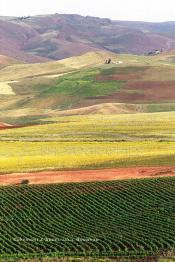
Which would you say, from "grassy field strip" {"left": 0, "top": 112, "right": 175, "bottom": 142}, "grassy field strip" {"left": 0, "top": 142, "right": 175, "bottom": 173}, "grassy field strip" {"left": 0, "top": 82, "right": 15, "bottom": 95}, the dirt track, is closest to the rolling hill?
"grassy field strip" {"left": 0, "top": 82, "right": 15, "bottom": 95}

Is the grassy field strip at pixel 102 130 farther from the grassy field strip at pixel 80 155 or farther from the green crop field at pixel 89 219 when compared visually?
the green crop field at pixel 89 219

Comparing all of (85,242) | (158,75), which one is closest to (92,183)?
(85,242)

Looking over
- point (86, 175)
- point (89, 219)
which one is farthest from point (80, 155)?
point (89, 219)

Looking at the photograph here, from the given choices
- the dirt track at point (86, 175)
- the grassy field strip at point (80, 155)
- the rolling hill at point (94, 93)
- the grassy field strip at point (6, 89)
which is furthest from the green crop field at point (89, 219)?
the grassy field strip at point (6, 89)

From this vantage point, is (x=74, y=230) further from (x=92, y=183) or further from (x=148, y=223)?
(x=92, y=183)

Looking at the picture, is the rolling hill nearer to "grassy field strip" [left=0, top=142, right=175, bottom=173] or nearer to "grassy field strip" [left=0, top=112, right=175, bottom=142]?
"grassy field strip" [left=0, top=112, right=175, bottom=142]

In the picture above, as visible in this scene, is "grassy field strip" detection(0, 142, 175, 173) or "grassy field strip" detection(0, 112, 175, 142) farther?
"grassy field strip" detection(0, 112, 175, 142)
